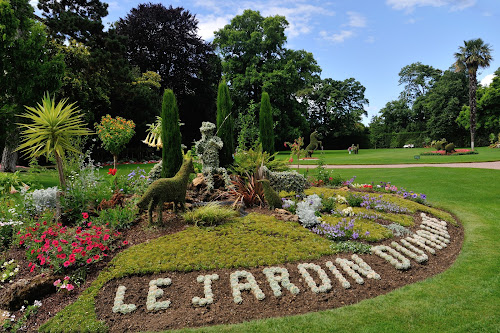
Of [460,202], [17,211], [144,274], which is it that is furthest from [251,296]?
[460,202]

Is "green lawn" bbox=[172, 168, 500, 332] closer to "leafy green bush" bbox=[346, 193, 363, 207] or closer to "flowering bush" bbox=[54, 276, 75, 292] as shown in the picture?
"flowering bush" bbox=[54, 276, 75, 292]

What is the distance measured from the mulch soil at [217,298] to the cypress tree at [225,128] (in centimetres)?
492

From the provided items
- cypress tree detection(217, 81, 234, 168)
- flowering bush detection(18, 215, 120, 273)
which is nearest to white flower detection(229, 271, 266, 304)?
flowering bush detection(18, 215, 120, 273)

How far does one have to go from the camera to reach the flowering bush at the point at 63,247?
3973mm

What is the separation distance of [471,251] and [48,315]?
6.14 m

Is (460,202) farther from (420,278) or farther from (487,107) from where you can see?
(487,107)

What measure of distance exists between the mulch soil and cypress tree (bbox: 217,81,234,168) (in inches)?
194

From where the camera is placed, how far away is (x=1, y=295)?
12.2 feet

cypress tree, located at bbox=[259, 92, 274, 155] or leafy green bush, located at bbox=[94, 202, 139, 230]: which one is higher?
cypress tree, located at bbox=[259, 92, 274, 155]

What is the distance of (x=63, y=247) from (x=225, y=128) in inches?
217

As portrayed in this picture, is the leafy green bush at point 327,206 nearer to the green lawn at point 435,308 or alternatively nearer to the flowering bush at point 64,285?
the green lawn at point 435,308

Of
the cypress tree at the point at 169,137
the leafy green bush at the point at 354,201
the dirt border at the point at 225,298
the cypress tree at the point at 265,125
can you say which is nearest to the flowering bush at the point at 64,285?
the dirt border at the point at 225,298

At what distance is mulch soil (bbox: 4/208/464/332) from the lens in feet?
10.3

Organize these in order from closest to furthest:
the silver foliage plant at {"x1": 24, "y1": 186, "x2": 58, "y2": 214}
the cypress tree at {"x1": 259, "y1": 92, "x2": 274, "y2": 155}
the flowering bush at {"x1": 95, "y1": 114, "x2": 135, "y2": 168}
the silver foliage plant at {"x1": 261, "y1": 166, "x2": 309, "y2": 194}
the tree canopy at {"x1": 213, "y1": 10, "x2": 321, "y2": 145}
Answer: the silver foliage plant at {"x1": 24, "y1": 186, "x2": 58, "y2": 214} < the silver foliage plant at {"x1": 261, "y1": 166, "x2": 309, "y2": 194} < the cypress tree at {"x1": 259, "y1": 92, "x2": 274, "y2": 155} < the flowering bush at {"x1": 95, "y1": 114, "x2": 135, "y2": 168} < the tree canopy at {"x1": 213, "y1": 10, "x2": 321, "y2": 145}
